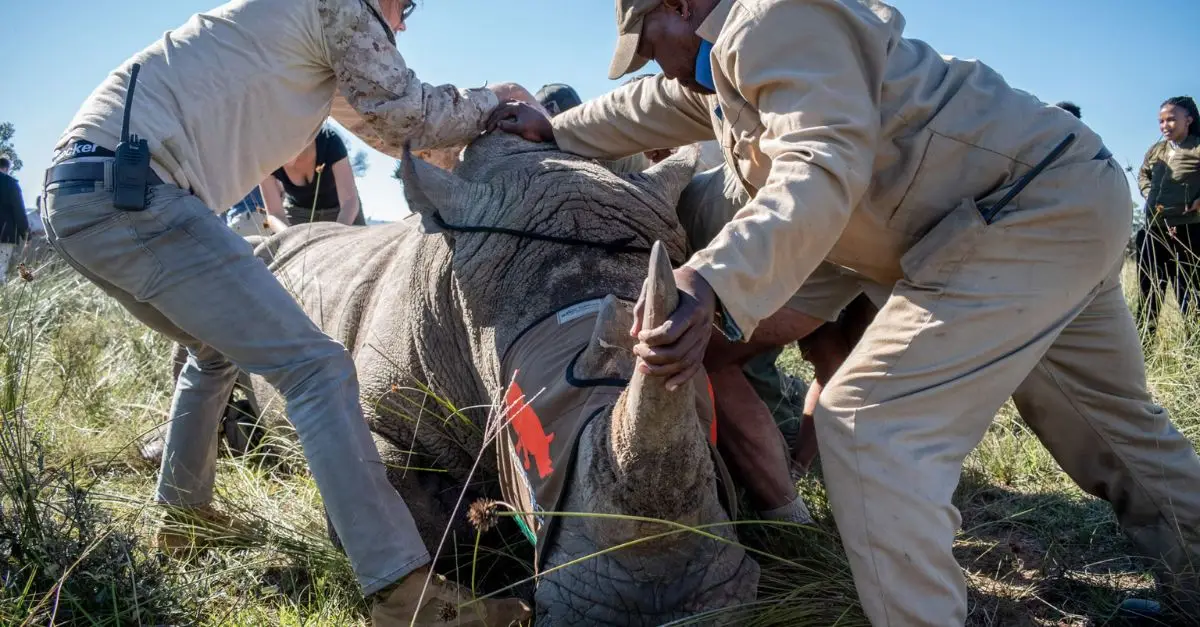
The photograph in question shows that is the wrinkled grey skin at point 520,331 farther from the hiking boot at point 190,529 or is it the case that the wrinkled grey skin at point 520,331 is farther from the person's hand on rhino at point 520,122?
the hiking boot at point 190,529

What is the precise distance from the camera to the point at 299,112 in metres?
3.83

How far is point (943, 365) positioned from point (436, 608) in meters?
1.70

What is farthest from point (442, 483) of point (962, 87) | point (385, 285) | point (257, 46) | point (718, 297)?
point (962, 87)

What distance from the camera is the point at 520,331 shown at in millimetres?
3504

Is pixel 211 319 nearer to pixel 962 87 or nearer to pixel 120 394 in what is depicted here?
pixel 962 87

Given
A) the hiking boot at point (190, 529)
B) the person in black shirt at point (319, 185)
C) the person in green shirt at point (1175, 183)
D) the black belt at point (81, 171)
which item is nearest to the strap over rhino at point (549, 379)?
the hiking boot at point (190, 529)

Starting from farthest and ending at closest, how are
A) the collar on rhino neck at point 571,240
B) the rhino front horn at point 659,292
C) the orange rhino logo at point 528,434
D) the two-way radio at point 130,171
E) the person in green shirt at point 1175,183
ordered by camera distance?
1. the person in green shirt at point 1175,183
2. the collar on rhino neck at point 571,240
3. the two-way radio at point 130,171
4. the orange rhino logo at point 528,434
5. the rhino front horn at point 659,292

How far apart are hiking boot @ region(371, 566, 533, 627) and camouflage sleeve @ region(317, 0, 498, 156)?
5.83 feet

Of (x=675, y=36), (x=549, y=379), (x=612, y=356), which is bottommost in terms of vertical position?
(x=549, y=379)

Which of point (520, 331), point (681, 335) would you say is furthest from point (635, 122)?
point (681, 335)

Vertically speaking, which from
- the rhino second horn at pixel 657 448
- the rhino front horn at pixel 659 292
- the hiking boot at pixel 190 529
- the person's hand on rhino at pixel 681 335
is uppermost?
the rhino front horn at pixel 659 292

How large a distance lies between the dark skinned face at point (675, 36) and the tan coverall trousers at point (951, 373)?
977 millimetres

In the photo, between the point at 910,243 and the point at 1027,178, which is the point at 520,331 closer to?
the point at 910,243

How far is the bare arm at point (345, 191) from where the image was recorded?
7648mm
